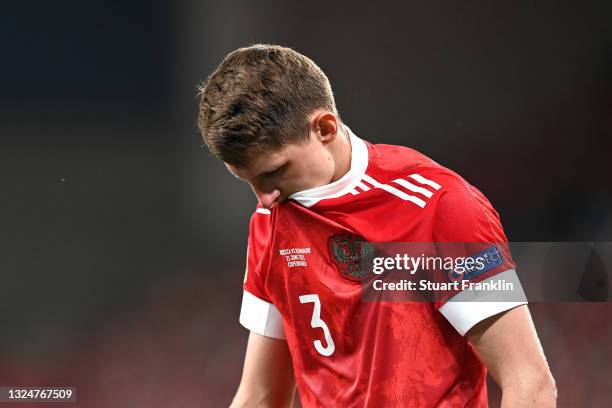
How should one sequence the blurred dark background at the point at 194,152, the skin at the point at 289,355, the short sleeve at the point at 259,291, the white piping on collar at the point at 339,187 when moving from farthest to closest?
the blurred dark background at the point at 194,152
the short sleeve at the point at 259,291
the white piping on collar at the point at 339,187
the skin at the point at 289,355

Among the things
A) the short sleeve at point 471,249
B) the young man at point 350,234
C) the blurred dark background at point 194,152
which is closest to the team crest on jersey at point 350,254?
the young man at point 350,234

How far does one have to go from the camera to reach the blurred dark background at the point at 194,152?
2.08 meters

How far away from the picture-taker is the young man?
0.99m

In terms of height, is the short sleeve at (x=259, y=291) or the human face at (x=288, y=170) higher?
the human face at (x=288, y=170)

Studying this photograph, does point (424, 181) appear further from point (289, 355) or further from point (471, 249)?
point (289, 355)

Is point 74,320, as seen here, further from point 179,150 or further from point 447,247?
point 447,247

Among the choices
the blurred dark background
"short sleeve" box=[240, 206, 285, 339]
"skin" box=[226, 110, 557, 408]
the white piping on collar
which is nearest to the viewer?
"skin" box=[226, 110, 557, 408]

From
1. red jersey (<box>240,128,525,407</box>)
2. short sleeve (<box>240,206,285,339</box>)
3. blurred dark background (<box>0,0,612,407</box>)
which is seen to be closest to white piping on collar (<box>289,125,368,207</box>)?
red jersey (<box>240,128,525,407</box>)

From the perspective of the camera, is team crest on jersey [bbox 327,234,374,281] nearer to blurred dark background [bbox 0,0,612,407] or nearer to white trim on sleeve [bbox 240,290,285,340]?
white trim on sleeve [bbox 240,290,285,340]

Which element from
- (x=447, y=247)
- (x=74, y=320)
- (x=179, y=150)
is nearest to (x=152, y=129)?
(x=179, y=150)

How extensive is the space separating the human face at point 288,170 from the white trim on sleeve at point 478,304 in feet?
0.72

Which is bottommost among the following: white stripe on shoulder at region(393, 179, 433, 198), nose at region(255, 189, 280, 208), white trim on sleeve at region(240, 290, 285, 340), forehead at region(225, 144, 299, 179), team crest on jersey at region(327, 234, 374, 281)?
white trim on sleeve at region(240, 290, 285, 340)

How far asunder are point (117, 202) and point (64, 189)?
0.45 feet

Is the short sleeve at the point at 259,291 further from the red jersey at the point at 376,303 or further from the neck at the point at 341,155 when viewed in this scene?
the neck at the point at 341,155
